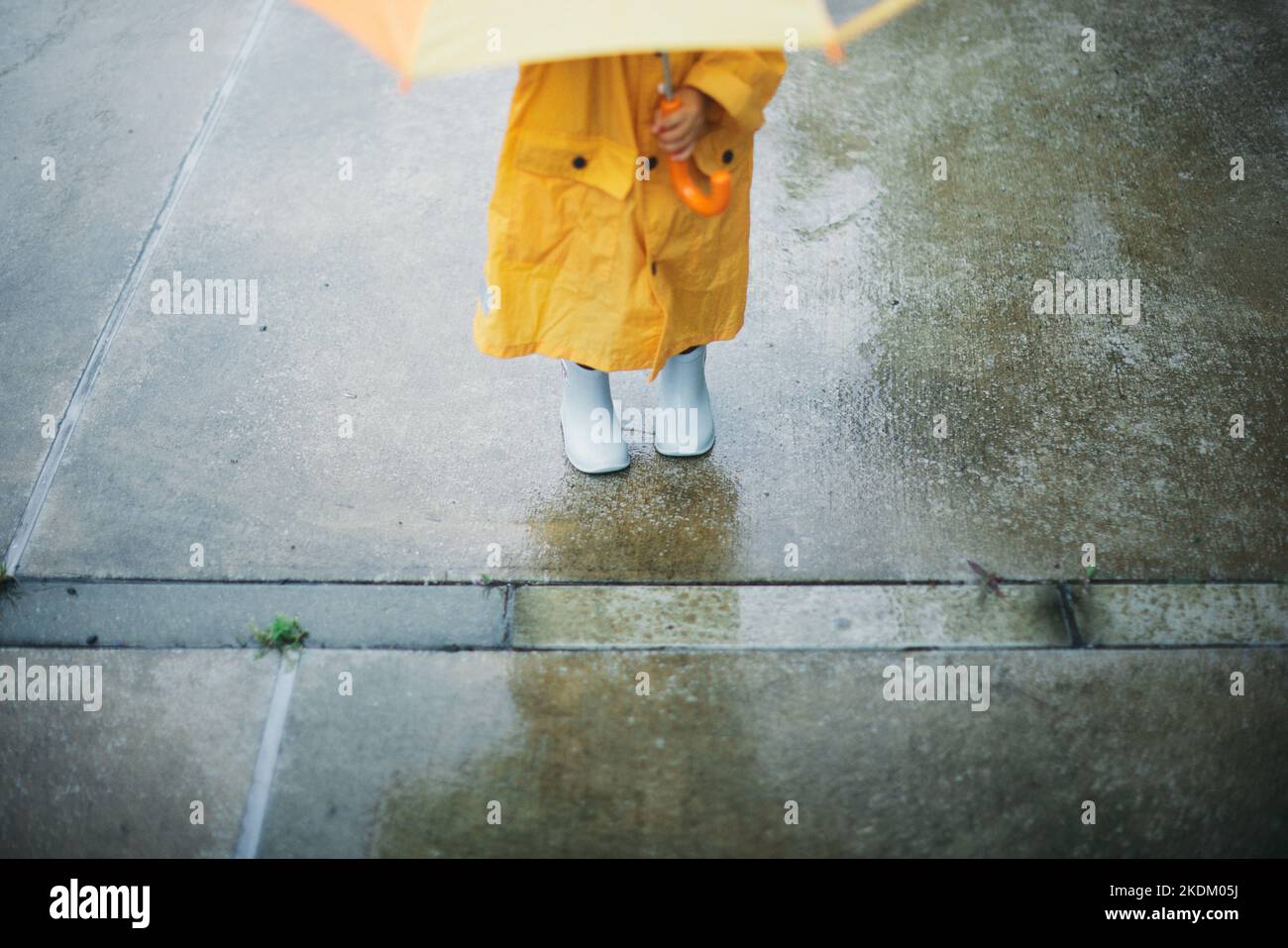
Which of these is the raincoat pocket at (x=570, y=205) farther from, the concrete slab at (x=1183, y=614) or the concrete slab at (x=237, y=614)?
the concrete slab at (x=1183, y=614)

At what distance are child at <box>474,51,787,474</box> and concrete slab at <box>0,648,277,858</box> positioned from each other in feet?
3.36

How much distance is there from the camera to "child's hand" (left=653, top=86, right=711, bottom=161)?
6.75 ft

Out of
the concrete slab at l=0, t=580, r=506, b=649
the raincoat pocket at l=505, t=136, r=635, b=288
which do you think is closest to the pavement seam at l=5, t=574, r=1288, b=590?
the concrete slab at l=0, t=580, r=506, b=649

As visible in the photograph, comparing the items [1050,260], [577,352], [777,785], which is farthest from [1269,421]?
[577,352]

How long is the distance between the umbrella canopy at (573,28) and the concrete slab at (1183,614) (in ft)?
4.87

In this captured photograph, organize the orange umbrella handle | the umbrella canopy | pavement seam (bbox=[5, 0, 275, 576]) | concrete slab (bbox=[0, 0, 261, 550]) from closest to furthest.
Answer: the umbrella canopy, the orange umbrella handle, pavement seam (bbox=[5, 0, 275, 576]), concrete slab (bbox=[0, 0, 261, 550])

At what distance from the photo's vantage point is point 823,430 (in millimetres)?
2893

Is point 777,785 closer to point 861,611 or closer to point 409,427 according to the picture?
point 861,611

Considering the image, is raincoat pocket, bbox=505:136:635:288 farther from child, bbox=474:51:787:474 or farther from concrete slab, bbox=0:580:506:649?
concrete slab, bbox=0:580:506:649

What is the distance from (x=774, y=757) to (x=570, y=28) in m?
1.52

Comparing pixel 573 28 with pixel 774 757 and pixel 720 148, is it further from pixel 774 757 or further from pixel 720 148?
pixel 774 757

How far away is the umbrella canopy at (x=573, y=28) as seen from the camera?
169 cm

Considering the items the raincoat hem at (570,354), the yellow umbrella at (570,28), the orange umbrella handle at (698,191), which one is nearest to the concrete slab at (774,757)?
the raincoat hem at (570,354)
